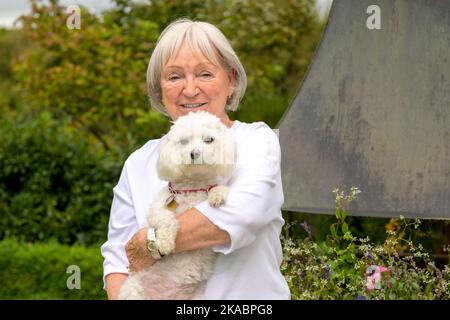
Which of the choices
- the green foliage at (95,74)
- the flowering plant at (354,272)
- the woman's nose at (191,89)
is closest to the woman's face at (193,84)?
the woman's nose at (191,89)

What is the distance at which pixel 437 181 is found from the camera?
4.19m

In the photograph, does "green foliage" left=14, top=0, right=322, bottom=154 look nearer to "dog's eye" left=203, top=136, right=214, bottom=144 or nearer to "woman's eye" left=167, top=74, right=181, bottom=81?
"woman's eye" left=167, top=74, right=181, bottom=81

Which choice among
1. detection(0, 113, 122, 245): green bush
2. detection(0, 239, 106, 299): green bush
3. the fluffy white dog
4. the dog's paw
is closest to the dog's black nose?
the fluffy white dog

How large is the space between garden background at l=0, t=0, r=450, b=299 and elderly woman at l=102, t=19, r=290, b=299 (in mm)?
1454

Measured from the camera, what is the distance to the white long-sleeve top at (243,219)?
8.34ft

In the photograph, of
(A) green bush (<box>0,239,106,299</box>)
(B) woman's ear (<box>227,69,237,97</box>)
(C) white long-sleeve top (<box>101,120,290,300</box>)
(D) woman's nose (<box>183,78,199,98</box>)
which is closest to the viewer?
(C) white long-sleeve top (<box>101,120,290,300</box>)

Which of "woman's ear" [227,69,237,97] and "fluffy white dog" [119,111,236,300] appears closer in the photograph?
"fluffy white dog" [119,111,236,300]

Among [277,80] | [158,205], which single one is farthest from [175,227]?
[277,80]

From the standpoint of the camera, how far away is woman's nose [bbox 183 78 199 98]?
114 inches

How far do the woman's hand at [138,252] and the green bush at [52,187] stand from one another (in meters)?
5.09

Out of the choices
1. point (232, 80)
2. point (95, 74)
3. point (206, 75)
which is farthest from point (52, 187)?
point (206, 75)


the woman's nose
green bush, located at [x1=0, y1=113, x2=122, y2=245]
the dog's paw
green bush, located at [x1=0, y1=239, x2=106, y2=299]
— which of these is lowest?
green bush, located at [x1=0, y1=239, x2=106, y2=299]

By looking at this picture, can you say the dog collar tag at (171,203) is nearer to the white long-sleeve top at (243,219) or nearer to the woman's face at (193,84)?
the white long-sleeve top at (243,219)
